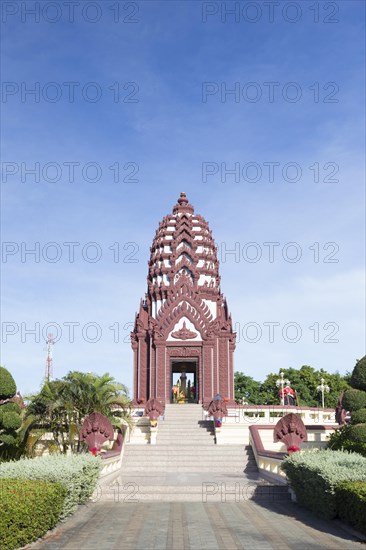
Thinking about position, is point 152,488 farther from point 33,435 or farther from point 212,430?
point 212,430

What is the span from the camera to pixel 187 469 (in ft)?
76.2

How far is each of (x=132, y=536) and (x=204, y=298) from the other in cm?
2876

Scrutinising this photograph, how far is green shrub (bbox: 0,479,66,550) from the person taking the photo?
959 cm

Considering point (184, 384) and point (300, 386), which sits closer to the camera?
point (184, 384)

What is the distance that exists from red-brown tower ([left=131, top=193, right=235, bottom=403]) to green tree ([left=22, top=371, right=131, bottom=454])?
35.4 ft

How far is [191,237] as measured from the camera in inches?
1636

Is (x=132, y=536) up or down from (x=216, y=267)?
down

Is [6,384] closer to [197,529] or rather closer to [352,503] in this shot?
[197,529]

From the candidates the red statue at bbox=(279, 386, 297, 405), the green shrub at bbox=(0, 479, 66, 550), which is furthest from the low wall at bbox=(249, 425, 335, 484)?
the red statue at bbox=(279, 386, 297, 405)

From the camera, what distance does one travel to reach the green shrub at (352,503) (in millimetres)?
10891

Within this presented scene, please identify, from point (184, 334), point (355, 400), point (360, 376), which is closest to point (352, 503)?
point (355, 400)

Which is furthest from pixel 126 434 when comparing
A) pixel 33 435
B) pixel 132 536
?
pixel 132 536

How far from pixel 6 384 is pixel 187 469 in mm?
7718

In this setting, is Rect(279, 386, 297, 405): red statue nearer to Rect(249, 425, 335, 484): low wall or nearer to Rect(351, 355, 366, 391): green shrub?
Rect(249, 425, 335, 484): low wall
